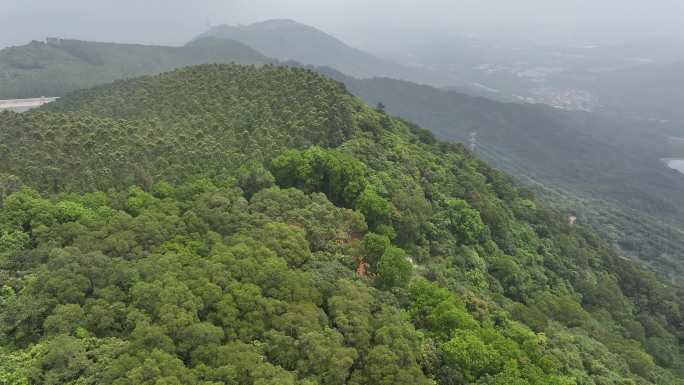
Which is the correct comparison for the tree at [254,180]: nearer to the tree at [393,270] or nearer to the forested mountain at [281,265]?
the forested mountain at [281,265]

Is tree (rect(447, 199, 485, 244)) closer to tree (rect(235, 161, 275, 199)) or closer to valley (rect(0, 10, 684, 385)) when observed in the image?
valley (rect(0, 10, 684, 385))

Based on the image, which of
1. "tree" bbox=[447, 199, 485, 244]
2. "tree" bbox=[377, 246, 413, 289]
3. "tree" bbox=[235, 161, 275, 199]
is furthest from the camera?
"tree" bbox=[447, 199, 485, 244]

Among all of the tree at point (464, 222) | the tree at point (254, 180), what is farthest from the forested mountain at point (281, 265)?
the tree at point (464, 222)

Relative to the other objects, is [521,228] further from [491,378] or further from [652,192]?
[652,192]

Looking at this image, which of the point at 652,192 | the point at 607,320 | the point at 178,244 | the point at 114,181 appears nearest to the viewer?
the point at 178,244

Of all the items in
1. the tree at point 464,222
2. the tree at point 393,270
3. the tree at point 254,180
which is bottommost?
the tree at point 464,222

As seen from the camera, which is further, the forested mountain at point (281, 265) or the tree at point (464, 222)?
the tree at point (464, 222)

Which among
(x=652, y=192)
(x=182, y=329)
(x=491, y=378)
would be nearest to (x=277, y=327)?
(x=182, y=329)

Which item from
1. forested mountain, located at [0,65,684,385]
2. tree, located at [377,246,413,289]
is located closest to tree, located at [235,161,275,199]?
forested mountain, located at [0,65,684,385]
